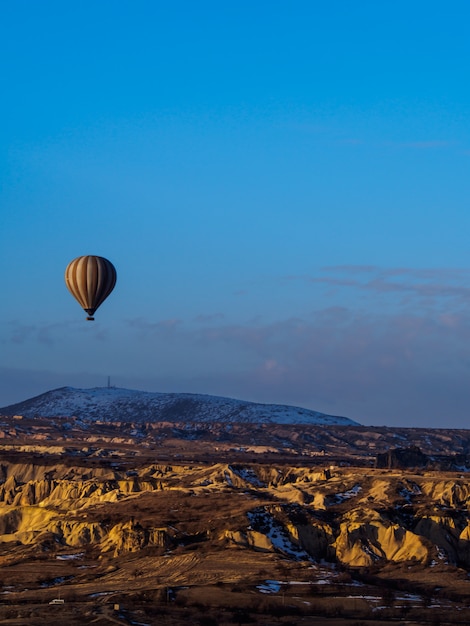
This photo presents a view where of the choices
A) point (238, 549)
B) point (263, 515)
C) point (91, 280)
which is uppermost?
point (91, 280)

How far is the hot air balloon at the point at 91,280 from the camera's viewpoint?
96688 millimetres

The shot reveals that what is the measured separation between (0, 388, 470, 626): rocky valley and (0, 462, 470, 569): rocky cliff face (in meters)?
0.16

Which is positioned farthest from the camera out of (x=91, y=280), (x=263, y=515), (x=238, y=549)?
(x=91, y=280)

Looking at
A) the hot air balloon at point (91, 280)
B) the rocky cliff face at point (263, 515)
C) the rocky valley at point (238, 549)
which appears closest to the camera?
the rocky valley at point (238, 549)

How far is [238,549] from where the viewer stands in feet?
271

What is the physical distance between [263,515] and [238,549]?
27.0ft

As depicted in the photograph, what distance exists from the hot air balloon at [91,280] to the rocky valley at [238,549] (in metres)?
17.8

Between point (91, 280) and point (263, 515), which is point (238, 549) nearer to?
point (263, 515)

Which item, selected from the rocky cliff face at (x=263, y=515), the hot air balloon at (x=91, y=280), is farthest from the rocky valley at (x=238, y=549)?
the hot air balloon at (x=91, y=280)

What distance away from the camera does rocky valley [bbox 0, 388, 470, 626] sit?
63406mm

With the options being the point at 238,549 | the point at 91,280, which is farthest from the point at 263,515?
the point at 91,280

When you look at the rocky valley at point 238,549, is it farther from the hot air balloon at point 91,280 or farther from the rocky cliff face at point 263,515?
the hot air balloon at point 91,280

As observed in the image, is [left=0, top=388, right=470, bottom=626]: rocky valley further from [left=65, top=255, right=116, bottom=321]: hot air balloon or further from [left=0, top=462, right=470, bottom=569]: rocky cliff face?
[left=65, top=255, right=116, bottom=321]: hot air balloon

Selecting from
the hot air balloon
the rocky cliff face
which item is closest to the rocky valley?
the rocky cliff face
